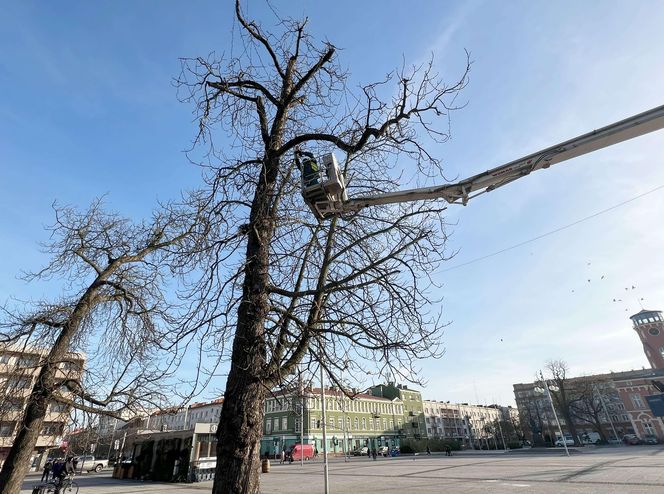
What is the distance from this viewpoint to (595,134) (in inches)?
212

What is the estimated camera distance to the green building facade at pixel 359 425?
207ft

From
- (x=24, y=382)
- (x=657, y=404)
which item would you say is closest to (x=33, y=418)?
(x=24, y=382)

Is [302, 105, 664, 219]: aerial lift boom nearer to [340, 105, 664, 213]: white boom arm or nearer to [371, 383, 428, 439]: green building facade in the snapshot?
[340, 105, 664, 213]: white boom arm

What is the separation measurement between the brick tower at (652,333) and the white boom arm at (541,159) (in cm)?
11014

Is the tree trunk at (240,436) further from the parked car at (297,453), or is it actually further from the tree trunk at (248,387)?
the parked car at (297,453)

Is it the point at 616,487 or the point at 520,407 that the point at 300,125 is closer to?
the point at 616,487

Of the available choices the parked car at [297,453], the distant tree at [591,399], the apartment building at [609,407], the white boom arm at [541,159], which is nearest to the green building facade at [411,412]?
the apartment building at [609,407]

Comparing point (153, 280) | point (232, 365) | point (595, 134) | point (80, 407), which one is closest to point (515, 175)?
point (595, 134)

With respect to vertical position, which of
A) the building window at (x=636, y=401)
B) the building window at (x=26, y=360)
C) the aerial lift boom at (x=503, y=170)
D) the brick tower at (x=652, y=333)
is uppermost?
the brick tower at (x=652, y=333)

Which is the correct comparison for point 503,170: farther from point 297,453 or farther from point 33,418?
point 297,453

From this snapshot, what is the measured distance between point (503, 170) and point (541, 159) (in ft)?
1.84

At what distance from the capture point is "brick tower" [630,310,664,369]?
85.6m

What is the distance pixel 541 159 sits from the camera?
545cm

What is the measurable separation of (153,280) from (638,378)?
10011cm
